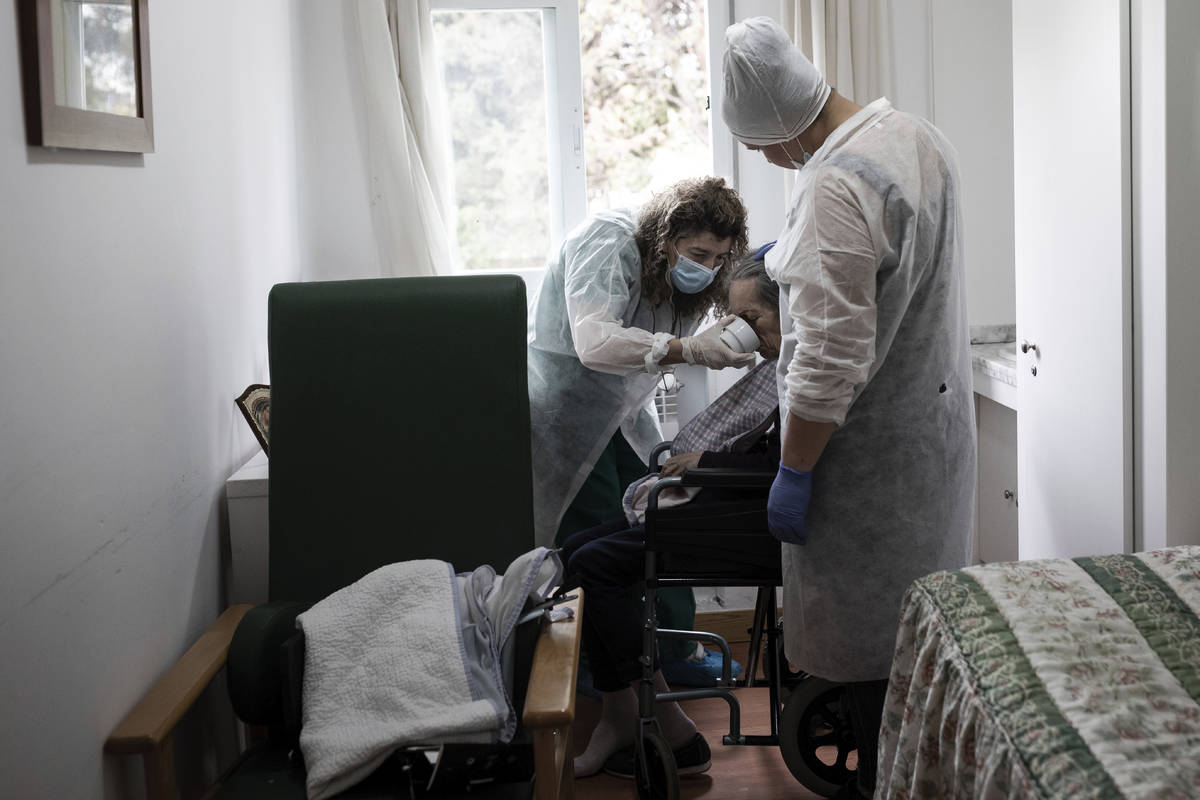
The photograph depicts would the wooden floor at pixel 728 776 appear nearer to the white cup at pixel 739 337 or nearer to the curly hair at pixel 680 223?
the white cup at pixel 739 337

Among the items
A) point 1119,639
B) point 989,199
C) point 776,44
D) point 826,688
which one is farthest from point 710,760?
point 989,199

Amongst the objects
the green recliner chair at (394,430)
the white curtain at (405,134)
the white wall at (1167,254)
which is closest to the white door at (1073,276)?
the white wall at (1167,254)

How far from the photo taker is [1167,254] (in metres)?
1.83

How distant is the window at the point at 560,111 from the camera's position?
3.30m

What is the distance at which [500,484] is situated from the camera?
6.42ft

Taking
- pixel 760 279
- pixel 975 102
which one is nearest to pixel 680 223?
pixel 760 279

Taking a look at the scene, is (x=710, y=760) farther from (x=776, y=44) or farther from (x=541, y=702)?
(x=776, y=44)

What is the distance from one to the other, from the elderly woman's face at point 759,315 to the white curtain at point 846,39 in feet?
3.82

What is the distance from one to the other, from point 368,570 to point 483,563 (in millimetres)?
209

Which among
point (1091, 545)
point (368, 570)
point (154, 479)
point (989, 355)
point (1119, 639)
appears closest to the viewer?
point (1119, 639)

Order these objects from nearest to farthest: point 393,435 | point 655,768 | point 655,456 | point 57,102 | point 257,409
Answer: point 57,102 < point 393,435 < point 655,768 < point 257,409 < point 655,456

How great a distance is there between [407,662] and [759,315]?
Answer: 1.07 metres

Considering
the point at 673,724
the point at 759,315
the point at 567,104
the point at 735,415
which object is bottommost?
the point at 673,724

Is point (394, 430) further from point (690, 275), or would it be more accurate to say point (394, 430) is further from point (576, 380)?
point (690, 275)
